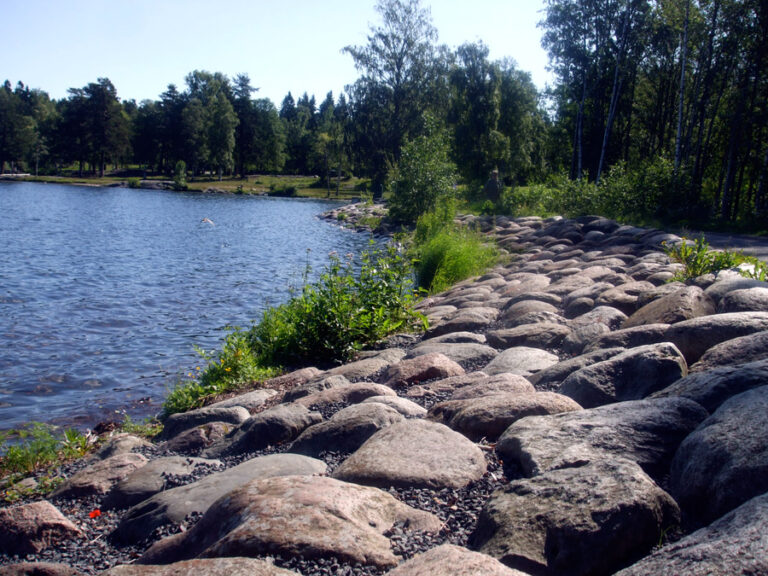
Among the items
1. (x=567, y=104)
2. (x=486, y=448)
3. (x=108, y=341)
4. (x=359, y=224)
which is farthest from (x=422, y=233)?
(x=567, y=104)

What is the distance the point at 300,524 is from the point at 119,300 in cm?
1176

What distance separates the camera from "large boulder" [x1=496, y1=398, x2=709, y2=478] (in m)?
2.92

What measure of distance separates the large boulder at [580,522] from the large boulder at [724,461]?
14 centimetres

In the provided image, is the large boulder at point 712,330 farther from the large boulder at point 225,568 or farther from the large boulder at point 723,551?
the large boulder at point 225,568

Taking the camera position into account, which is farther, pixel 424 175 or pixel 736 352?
pixel 424 175

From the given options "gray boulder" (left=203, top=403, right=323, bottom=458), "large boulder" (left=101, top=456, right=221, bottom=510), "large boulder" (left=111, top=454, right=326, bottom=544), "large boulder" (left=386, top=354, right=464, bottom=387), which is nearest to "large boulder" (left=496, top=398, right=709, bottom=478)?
"large boulder" (left=111, top=454, right=326, bottom=544)

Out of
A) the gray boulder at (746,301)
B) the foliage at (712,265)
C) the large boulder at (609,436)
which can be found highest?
the foliage at (712,265)

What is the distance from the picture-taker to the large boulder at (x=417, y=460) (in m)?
3.14

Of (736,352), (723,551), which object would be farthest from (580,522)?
(736,352)

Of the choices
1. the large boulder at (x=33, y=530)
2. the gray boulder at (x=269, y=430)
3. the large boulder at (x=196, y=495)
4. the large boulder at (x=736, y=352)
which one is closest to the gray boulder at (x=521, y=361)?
the large boulder at (x=736, y=352)

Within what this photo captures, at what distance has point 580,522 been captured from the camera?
7.63 ft

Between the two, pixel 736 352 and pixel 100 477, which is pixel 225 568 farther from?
pixel 736 352

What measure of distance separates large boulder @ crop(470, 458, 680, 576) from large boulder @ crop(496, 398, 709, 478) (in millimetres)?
299

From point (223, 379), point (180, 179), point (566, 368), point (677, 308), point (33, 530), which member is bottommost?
point (223, 379)
